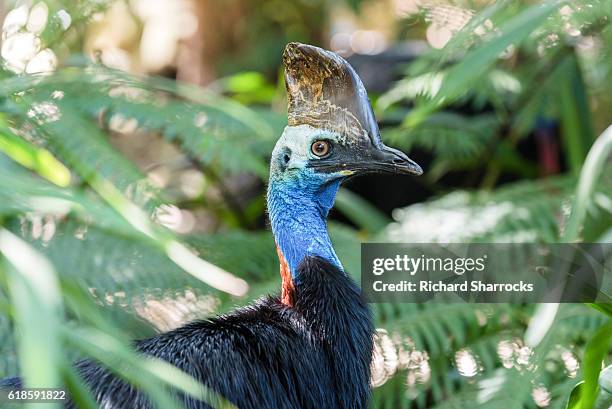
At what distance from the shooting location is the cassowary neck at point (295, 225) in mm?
1319

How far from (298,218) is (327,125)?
134mm

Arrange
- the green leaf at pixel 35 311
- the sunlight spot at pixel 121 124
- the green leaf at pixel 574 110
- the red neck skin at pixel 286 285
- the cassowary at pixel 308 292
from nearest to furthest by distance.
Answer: the green leaf at pixel 35 311 → the cassowary at pixel 308 292 → the red neck skin at pixel 286 285 → the sunlight spot at pixel 121 124 → the green leaf at pixel 574 110

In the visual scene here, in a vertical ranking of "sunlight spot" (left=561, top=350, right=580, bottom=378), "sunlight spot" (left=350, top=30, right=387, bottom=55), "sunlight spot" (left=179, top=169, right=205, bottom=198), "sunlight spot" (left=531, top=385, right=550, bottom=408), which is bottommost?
"sunlight spot" (left=531, top=385, right=550, bottom=408)

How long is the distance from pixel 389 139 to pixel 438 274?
0.57 m

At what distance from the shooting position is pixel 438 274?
5.95 feet

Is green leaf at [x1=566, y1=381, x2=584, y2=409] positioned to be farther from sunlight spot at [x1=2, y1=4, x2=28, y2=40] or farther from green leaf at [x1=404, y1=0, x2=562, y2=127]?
sunlight spot at [x1=2, y1=4, x2=28, y2=40]

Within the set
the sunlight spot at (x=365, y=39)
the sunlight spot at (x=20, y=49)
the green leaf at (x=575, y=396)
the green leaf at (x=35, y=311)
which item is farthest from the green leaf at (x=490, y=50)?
the sunlight spot at (x=365, y=39)

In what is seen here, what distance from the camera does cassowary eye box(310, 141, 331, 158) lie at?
1.30 meters

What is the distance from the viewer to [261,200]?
8.79ft

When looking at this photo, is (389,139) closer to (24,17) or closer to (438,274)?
(438,274)

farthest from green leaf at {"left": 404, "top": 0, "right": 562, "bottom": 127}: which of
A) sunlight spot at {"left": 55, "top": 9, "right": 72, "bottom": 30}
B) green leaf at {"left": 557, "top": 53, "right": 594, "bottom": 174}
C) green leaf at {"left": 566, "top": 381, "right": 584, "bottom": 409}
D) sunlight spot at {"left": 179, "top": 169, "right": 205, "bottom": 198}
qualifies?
sunlight spot at {"left": 179, "top": 169, "right": 205, "bottom": 198}

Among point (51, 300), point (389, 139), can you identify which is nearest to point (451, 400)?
point (389, 139)

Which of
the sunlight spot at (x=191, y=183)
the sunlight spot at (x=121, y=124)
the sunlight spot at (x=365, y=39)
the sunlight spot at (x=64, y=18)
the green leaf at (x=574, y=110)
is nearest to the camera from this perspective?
the sunlight spot at (x=64, y=18)

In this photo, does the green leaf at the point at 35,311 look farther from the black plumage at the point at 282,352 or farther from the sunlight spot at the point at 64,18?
the sunlight spot at the point at 64,18
